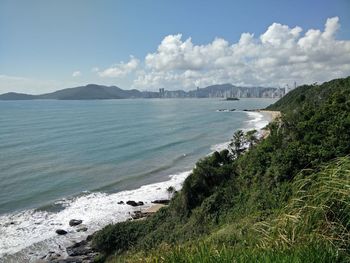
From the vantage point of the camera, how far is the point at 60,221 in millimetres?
25375

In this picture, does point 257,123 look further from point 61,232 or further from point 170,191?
point 61,232

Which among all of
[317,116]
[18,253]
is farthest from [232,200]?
[18,253]

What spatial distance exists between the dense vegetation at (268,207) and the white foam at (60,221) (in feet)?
11.4

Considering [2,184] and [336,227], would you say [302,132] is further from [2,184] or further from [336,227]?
[2,184]

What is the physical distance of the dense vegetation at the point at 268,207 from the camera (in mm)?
4008

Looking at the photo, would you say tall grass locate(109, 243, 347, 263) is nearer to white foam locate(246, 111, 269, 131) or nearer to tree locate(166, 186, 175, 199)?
tree locate(166, 186, 175, 199)

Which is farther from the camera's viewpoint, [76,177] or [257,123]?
[257,123]

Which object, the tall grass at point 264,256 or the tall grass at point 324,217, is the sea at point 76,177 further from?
the tall grass at point 324,217

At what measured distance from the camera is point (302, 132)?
18828 millimetres

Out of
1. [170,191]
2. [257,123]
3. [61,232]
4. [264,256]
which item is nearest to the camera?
[264,256]

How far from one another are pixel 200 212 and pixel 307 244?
1513 cm

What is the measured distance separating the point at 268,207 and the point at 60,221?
55.5 ft

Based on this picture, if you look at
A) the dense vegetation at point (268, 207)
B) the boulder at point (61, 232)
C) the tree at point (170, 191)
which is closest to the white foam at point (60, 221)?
the boulder at point (61, 232)

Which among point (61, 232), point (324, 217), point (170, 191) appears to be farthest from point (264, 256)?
point (170, 191)
